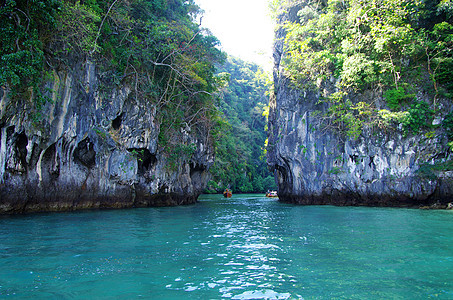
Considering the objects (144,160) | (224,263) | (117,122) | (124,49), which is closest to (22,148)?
(117,122)

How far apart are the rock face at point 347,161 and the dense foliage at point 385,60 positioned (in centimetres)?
89

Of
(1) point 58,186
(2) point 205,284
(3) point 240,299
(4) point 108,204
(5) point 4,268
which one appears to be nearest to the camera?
(3) point 240,299

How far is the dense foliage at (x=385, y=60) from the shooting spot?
15445mm

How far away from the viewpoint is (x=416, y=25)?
16781 mm

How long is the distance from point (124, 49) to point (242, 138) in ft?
115

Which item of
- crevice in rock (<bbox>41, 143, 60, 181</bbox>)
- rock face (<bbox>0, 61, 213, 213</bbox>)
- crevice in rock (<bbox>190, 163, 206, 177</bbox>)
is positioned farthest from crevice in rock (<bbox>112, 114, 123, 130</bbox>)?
crevice in rock (<bbox>190, 163, 206, 177</bbox>)

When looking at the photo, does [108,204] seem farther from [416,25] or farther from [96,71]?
[416,25]

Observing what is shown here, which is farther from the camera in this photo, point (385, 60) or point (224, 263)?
point (385, 60)

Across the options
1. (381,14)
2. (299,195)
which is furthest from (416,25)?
(299,195)

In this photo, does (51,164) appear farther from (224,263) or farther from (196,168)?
(196,168)

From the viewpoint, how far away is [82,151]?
1398cm

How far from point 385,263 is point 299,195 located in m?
16.0

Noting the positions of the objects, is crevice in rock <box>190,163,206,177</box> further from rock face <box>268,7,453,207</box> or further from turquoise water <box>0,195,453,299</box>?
turquoise water <box>0,195,453,299</box>

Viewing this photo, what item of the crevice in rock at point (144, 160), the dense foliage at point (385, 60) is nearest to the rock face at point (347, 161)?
the dense foliage at point (385, 60)
